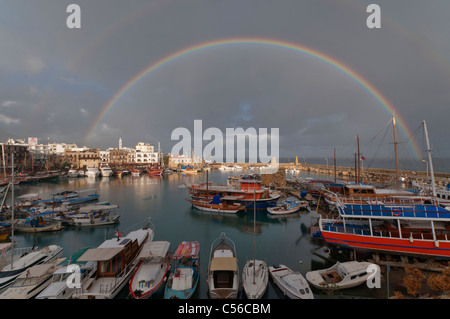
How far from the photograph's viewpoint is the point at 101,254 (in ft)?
34.0

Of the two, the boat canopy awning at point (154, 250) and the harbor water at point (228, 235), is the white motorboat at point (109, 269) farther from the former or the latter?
the harbor water at point (228, 235)

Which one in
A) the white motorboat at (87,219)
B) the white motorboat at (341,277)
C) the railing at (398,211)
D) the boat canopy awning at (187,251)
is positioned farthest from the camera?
the white motorboat at (87,219)

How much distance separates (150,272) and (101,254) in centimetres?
260

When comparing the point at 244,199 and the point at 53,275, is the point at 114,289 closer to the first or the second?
the point at 53,275

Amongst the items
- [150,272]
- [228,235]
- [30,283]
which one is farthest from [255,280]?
[30,283]

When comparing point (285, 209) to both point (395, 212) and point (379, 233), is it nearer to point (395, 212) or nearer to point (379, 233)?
point (379, 233)

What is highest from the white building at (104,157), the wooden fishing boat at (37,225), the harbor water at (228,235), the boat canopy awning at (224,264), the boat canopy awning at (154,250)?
the white building at (104,157)

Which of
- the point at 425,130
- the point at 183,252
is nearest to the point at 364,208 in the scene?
the point at 425,130

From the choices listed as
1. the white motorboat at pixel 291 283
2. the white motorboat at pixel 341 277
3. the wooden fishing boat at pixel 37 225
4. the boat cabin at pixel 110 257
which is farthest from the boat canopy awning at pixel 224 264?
the wooden fishing boat at pixel 37 225

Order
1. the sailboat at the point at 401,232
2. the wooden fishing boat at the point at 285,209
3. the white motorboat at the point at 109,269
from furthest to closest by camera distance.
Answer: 1. the wooden fishing boat at the point at 285,209
2. the sailboat at the point at 401,232
3. the white motorboat at the point at 109,269

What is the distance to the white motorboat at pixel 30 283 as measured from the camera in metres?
9.57

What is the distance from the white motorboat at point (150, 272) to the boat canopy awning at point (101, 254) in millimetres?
1349

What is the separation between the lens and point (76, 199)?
32.6 meters

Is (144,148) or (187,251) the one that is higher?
(144,148)
